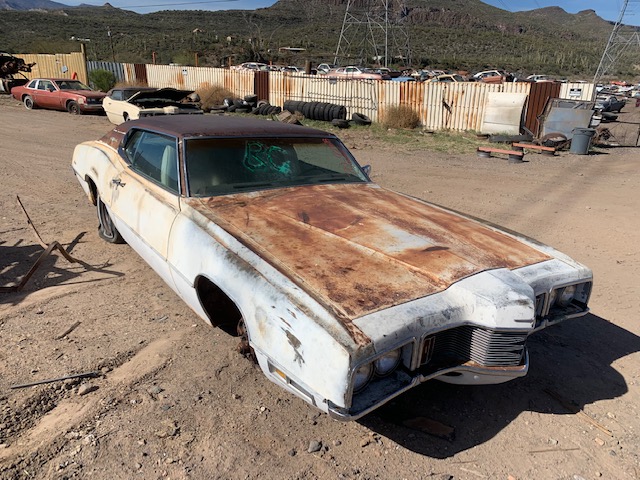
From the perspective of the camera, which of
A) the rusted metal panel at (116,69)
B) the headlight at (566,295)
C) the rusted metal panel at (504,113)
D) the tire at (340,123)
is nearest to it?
the headlight at (566,295)

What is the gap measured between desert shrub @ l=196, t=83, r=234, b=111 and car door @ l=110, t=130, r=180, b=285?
56.2 ft

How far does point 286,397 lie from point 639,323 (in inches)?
121

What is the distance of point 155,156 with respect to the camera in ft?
12.8

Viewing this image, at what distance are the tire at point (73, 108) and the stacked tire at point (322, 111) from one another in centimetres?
767

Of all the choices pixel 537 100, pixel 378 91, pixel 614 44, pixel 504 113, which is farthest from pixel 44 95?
pixel 614 44

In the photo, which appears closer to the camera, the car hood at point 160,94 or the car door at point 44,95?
Answer: the car hood at point 160,94

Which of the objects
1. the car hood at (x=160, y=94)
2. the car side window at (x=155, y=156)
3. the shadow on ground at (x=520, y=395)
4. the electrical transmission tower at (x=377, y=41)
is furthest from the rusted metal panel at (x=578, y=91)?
the electrical transmission tower at (x=377, y=41)

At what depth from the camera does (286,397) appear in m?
2.84

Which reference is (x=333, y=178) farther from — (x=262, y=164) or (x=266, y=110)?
(x=266, y=110)

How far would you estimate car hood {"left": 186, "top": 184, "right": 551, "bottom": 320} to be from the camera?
2.43 metres

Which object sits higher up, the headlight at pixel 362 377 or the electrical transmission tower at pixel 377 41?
the electrical transmission tower at pixel 377 41

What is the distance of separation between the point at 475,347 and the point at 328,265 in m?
0.88

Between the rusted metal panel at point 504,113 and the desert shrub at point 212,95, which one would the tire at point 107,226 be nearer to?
the rusted metal panel at point 504,113

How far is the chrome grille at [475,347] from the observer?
2.45 meters
